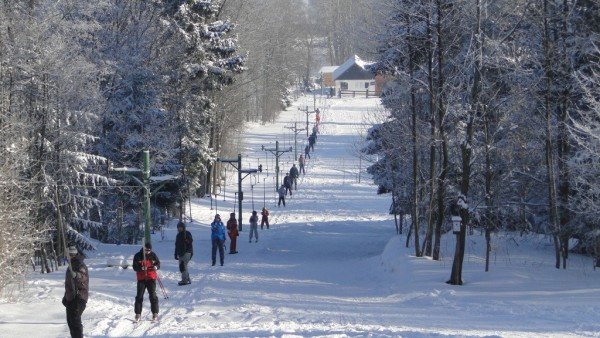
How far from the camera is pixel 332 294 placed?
19.5 m

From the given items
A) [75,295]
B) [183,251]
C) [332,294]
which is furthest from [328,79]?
[75,295]

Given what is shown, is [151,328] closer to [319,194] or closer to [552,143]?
[552,143]

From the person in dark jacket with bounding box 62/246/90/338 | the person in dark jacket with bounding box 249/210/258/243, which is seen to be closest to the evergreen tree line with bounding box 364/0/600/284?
the person in dark jacket with bounding box 249/210/258/243

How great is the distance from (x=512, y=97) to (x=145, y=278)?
996 centimetres

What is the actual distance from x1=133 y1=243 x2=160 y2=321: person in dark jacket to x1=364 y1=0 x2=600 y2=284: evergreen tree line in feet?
24.8

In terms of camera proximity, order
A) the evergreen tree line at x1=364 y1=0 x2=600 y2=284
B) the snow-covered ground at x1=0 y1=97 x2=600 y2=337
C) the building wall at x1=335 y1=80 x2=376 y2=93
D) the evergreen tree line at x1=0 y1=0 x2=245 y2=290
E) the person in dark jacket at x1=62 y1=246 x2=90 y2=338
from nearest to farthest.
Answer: the person in dark jacket at x1=62 y1=246 x2=90 y2=338
the snow-covered ground at x1=0 y1=97 x2=600 y2=337
the evergreen tree line at x1=364 y1=0 x2=600 y2=284
the evergreen tree line at x1=0 y1=0 x2=245 y2=290
the building wall at x1=335 y1=80 x2=376 y2=93

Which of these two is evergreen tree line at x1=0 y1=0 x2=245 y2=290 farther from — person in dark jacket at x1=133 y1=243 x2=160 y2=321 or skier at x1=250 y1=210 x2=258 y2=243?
skier at x1=250 y1=210 x2=258 y2=243

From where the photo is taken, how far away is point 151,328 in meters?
13.9

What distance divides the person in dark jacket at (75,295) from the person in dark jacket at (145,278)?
8.36ft

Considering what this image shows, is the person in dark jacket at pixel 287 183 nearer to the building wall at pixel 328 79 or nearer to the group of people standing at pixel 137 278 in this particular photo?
the group of people standing at pixel 137 278

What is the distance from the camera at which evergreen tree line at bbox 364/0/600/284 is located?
18.8 meters

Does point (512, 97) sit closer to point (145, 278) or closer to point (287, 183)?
point (145, 278)

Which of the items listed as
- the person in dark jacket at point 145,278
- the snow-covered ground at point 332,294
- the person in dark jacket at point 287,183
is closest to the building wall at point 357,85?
the person in dark jacket at point 287,183

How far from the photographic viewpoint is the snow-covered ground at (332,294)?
13.7 metres
